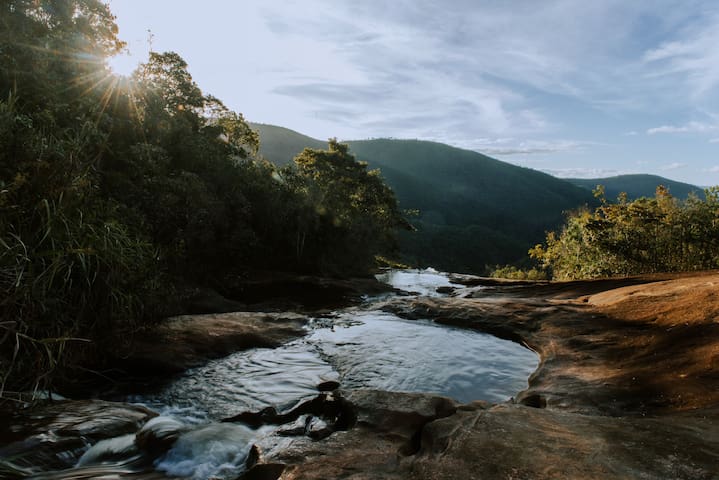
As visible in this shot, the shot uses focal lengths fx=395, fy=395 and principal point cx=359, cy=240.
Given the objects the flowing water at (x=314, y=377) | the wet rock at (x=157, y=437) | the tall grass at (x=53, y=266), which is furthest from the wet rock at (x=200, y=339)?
the wet rock at (x=157, y=437)

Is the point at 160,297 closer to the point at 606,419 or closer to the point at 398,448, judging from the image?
the point at 398,448

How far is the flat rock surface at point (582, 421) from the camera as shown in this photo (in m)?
3.35

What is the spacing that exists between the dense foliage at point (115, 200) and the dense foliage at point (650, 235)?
55.0 ft

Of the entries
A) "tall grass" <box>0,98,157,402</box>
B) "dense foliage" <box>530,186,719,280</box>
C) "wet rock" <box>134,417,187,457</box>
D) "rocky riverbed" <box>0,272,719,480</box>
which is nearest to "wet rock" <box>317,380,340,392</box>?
"rocky riverbed" <box>0,272,719,480</box>

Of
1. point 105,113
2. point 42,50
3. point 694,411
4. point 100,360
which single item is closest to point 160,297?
point 100,360

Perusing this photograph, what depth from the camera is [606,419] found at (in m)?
4.43

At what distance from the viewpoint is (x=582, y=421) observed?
4.32 meters

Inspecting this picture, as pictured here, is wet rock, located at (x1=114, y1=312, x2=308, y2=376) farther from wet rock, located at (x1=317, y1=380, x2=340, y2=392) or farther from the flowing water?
wet rock, located at (x1=317, y1=380, x2=340, y2=392)

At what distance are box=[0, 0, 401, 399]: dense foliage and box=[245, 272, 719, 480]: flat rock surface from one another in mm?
3496

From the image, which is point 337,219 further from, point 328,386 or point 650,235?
point 328,386

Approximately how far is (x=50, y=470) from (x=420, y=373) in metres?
6.23

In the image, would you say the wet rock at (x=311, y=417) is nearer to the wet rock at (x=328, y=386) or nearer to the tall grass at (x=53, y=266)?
the wet rock at (x=328, y=386)

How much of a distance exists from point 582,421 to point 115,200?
14.1m

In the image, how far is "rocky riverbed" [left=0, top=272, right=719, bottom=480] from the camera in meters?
3.42
